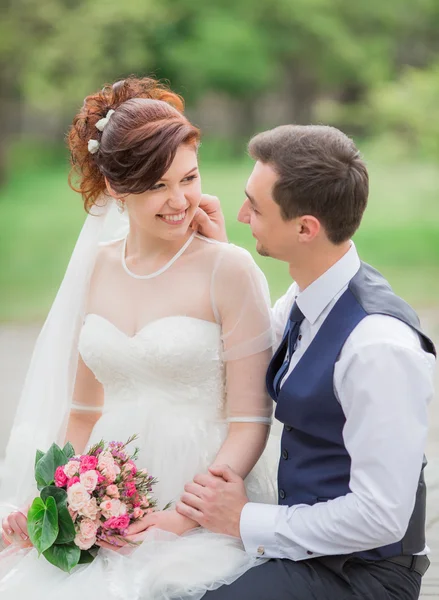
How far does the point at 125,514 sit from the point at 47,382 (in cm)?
81

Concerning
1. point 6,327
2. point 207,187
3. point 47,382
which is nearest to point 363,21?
point 207,187

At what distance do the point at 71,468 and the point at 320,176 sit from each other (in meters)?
0.94

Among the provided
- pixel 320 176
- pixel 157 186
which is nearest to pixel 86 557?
pixel 157 186

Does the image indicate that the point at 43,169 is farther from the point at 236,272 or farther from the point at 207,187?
the point at 236,272

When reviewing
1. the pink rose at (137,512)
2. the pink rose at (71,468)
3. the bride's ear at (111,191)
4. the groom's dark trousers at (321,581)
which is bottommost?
the groom's dark trousers at (321,581)

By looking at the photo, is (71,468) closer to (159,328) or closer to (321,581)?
(159,328)

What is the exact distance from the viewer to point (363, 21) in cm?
2381

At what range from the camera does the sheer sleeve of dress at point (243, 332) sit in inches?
109

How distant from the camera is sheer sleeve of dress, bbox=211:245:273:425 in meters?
2.77

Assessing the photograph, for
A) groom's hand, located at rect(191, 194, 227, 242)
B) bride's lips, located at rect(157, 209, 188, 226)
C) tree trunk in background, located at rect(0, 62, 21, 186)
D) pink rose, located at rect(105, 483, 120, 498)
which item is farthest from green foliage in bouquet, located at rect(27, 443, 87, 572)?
tree trunk in background, located at rect(0, 62, 21, 186)

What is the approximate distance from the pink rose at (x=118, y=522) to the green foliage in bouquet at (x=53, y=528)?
89mm

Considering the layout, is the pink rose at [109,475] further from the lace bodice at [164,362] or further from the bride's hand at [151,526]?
the lace bodice at [164,362]

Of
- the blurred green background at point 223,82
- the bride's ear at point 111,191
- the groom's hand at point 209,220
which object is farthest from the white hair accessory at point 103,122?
the blurred green background at point 223,82

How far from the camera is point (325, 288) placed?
8.23ft
